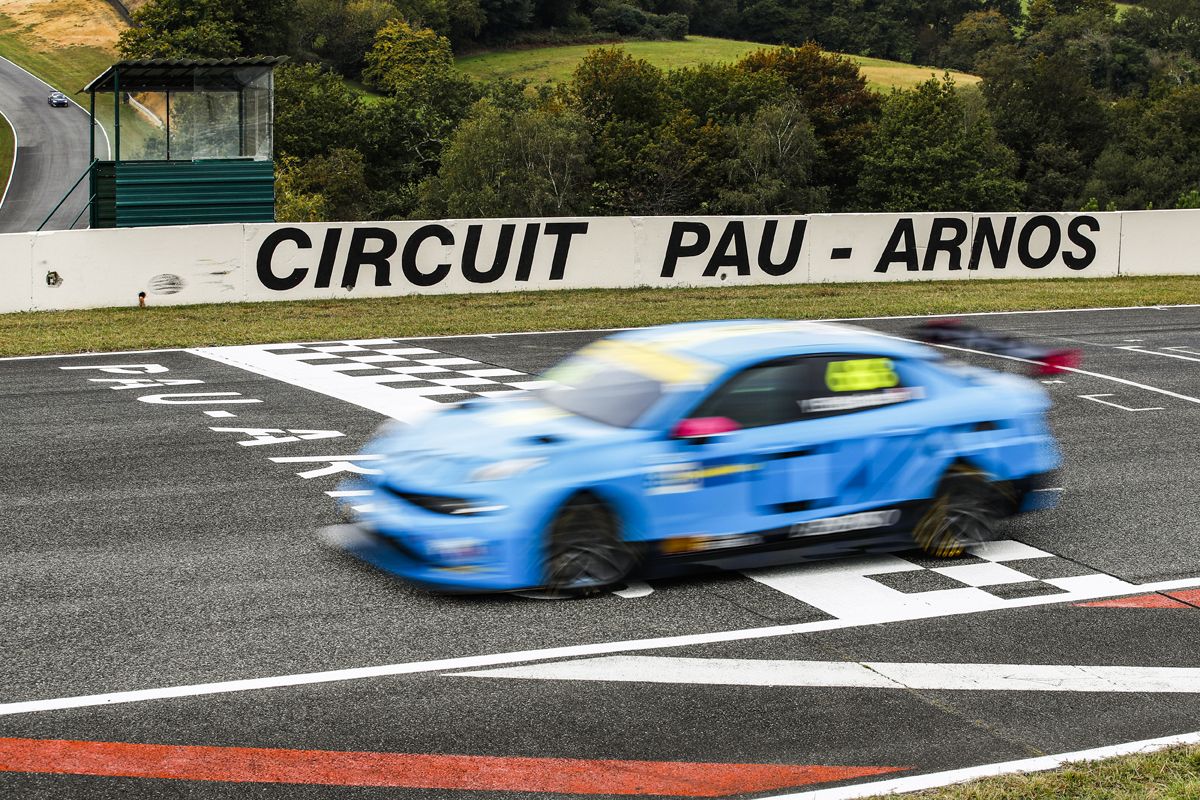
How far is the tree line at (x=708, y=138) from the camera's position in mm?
81875

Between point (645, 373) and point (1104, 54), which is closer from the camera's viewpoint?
point (645, 373)

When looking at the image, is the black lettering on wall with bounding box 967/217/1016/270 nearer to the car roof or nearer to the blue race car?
the blue race car

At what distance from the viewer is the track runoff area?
18.5 ft

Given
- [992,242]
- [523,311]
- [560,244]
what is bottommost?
[523,311]

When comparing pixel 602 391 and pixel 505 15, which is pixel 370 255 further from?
pixel 505 15

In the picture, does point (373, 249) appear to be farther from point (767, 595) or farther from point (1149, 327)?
point (767, 595)

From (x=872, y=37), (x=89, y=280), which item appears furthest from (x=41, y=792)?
(x=872, y=37)

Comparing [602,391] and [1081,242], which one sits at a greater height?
[1081,242]

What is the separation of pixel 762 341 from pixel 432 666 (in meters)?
2.90

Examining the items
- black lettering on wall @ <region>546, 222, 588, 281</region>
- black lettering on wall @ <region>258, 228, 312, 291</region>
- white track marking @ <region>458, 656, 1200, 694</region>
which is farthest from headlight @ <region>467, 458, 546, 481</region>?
black lettering on wall @ <region>546, 222, 588, 281</region>

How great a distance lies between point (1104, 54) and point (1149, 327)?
116225 millimetres

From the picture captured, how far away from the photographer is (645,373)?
27.3ft

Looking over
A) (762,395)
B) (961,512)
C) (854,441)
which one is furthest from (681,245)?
(762,395)

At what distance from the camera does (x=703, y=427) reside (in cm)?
783
